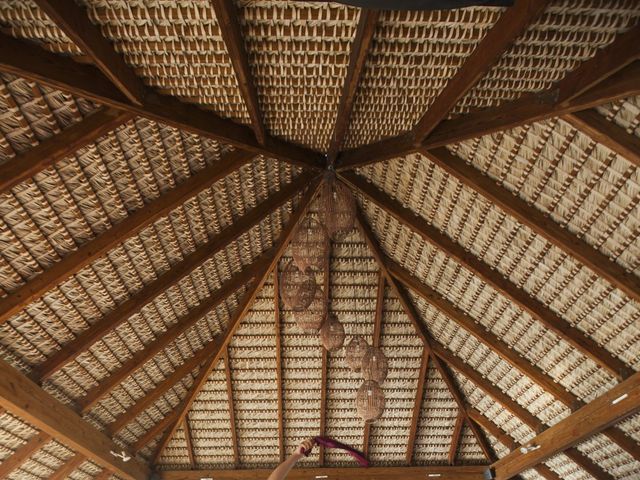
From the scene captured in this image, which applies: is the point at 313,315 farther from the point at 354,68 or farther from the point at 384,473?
the point at 384,473

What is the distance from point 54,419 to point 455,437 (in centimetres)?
480

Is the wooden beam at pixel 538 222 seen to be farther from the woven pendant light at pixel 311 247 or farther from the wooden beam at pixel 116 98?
the wooden beam at pixel 116 98

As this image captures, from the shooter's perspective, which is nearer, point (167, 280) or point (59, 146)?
point (59, 146)

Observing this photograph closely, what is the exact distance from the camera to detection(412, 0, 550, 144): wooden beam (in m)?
3.07

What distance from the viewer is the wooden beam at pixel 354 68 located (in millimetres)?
3354

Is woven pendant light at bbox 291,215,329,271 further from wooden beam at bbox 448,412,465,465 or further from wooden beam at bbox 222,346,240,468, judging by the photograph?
wooden beam at bbox 448,412,465,465

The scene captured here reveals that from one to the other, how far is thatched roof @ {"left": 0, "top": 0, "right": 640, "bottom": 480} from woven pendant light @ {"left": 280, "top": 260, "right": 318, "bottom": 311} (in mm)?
861

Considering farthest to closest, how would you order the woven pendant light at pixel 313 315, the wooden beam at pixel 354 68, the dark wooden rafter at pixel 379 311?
the dark wooden rafter at pixel 379 311 < the woven pendant light at pixel 313 315 < the wooden beam at pixel 354 68

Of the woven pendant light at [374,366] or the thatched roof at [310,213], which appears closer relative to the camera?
the thatched roof at [310,213]

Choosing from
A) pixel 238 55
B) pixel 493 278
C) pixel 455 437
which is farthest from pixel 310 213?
pixel 455 437

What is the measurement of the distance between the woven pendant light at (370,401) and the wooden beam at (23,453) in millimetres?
→ 2921

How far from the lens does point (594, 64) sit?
3.55 metres

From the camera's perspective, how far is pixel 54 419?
215 inches

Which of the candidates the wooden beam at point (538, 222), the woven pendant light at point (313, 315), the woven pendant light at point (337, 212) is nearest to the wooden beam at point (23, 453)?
the woven pendant light at point (313, 315)
